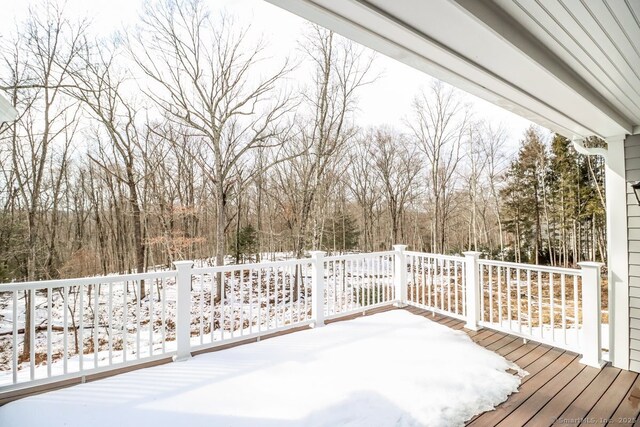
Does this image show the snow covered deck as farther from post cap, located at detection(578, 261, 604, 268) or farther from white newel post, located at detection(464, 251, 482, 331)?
post cap, located at detection(578, 261, 604, 268)

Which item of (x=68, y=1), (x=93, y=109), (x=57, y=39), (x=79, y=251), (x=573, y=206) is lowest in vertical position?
(x=79, y=251)

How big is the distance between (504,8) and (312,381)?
2.81m

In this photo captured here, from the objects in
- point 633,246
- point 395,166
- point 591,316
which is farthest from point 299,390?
point 395,166

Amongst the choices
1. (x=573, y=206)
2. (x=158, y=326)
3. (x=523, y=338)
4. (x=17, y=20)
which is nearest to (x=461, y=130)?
(x=573, y=206)

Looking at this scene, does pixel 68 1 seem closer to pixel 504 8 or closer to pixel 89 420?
pixel 89 420

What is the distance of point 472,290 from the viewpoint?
382 centimetres

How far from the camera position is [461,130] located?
1402 centimetres

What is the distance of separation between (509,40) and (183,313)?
339cm

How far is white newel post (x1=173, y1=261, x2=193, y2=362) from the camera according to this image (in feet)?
9.82

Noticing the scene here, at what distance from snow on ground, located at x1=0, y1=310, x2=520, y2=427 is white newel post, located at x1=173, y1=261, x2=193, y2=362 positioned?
120 mm

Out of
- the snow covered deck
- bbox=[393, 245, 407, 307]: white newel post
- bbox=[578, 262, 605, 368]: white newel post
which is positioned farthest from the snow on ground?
bbox=[393, 245, 407, 307]: white newel post

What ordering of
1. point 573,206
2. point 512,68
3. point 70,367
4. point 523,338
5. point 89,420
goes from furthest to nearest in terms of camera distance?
point 573,206, point 523,338, point 70,367, point 89,420, point 512,68

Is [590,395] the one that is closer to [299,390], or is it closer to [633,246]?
[633,246]

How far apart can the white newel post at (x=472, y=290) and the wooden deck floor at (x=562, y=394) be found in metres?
0.51
